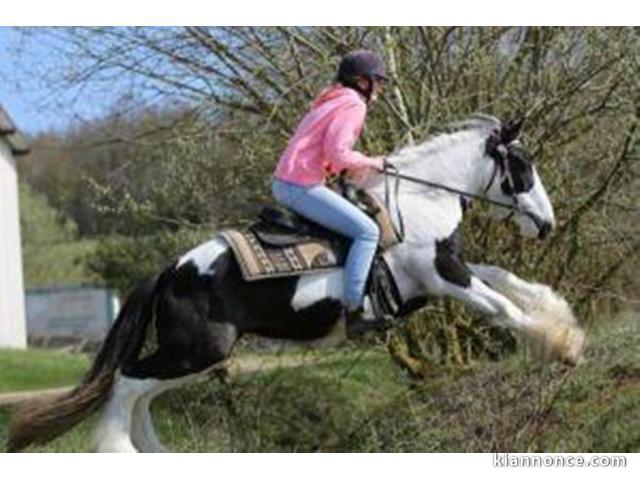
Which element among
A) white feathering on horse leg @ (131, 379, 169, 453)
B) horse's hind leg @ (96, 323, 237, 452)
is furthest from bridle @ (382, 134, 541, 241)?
white feathering on horse leg @ (131, 379, 169, 453)

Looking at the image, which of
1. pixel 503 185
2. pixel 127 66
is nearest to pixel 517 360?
pixel 503 185

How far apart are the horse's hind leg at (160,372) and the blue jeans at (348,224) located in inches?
28.7

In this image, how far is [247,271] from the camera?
7.75m

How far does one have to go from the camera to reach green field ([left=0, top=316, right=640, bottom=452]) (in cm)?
858

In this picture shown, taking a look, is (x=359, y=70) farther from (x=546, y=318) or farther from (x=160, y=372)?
(x=160, y=372)

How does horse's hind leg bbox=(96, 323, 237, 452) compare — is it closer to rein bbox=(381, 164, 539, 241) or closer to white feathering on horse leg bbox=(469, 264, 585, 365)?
rein bbox=(381, 164, 539, 241)

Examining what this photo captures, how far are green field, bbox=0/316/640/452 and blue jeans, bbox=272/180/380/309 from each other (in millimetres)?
1277

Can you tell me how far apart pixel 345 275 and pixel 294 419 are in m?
4.70

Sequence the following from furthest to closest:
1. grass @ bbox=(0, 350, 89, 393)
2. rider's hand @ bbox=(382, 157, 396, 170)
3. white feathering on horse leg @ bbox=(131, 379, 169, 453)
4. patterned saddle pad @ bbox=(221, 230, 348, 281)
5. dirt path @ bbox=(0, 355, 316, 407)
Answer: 1. grass @ bbox=(0, 350, 89, 393)
2. dirt path @ bbox=(0, 355, 316, 407)
3. rider's hand @ bbox=(382, 157, 396, 170)
4. white feathering on horse leg @ bbox=(131, 379, 169, 453)
5. patterned saddle pad @ bbox=(221, 230, 348, 281)

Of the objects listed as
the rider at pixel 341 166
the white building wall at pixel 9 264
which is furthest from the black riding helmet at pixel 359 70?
the white building wall at pixel 9 264

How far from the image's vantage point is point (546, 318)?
8039mm

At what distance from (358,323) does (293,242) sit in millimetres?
598

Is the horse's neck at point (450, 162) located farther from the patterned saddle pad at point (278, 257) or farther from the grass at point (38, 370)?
the grass at point (38, 370)
